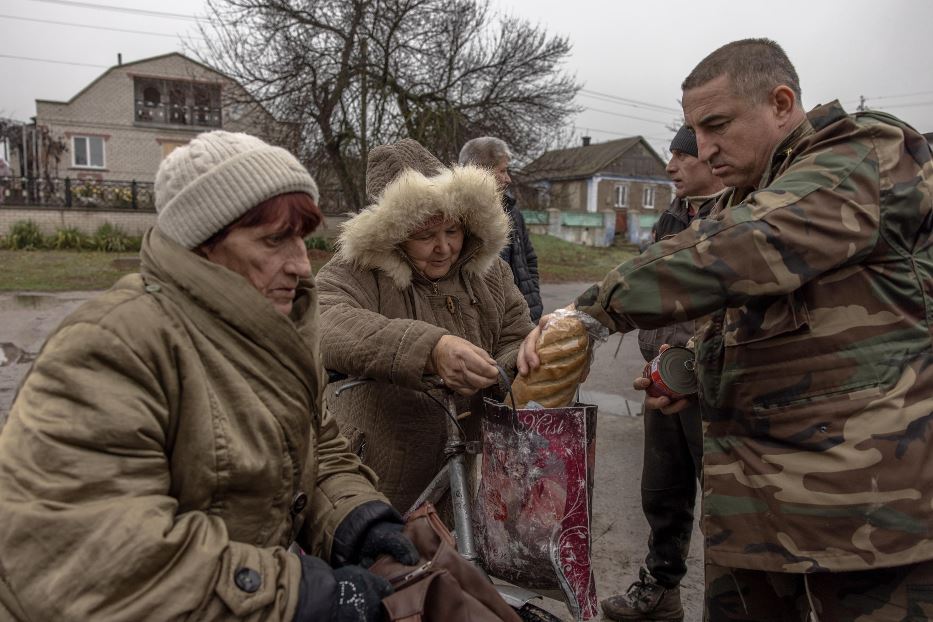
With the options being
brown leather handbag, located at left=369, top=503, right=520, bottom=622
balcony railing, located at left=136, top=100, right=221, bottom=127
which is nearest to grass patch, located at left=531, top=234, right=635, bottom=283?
brown leather handbag, located at left=369, top=503, right=520, bottom=622

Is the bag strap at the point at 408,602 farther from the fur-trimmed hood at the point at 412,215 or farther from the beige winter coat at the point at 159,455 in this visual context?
the fur-trimmed hood at the point at 412,215

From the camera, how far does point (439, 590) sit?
60.7 inches

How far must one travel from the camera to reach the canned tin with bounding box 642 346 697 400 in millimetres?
2486

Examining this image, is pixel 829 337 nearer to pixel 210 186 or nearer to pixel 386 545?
pixel 386 545

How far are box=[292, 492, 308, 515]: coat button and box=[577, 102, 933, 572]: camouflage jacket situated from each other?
915 millimetres

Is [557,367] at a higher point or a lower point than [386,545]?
higher

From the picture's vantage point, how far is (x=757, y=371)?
1990 mm

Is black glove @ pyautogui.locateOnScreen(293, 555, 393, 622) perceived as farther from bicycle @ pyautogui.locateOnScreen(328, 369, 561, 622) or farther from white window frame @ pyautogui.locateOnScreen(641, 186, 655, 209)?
white window frame @ pyautogui.locateOnScreen(641, 186, 655, 209)

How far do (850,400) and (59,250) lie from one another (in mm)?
22602

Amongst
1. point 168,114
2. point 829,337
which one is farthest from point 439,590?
point 168,114

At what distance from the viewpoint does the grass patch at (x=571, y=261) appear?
19702 millimetres

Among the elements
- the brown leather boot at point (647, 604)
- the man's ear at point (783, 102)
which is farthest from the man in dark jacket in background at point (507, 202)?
the man's ear at point (783, 102)

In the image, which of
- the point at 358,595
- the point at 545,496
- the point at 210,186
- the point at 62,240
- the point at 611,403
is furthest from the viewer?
the point at 62,240

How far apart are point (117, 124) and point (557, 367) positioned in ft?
119
